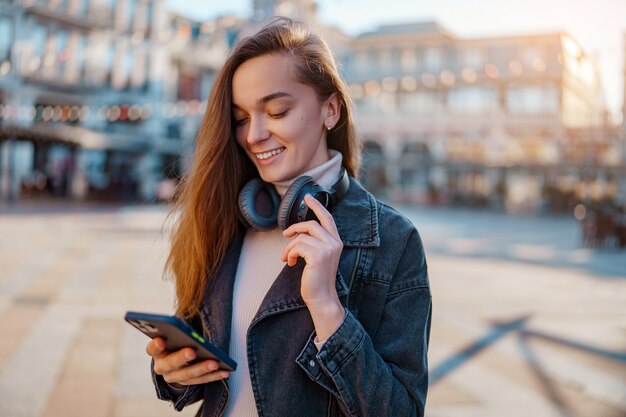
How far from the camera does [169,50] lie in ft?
103

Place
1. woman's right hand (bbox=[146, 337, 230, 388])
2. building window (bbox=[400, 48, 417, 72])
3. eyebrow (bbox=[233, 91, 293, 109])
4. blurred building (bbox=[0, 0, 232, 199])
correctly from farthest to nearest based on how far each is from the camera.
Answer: building window (bbox=[400, 48, 417, 72]) → blurred building (bbox=[0, 0, 232, 199]) → eyebrow (bbox=[233, 91, 293, 109]) → woman's right hand (bbox=[146, 337, 230, 388])

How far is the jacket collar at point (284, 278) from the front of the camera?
1.23m

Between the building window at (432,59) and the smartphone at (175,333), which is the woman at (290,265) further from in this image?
the building window at (432,59)

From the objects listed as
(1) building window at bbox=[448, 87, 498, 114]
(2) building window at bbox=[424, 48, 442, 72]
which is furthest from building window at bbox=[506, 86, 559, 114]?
(2) building window at bbox=[424, 48, 442, 72]

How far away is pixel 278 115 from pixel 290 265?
0.35 meters

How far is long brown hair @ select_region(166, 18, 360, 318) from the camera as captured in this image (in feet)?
4.23

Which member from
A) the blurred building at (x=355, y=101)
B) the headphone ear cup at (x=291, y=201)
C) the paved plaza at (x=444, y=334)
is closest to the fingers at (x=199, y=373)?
the headphone ear cup at (x=291, y=201)

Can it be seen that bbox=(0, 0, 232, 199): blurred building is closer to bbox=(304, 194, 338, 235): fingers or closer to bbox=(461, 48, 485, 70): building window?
bbox=(461, 48, 485, 70): building window

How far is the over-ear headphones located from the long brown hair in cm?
8

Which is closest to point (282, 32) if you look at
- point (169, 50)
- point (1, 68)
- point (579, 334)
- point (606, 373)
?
point (606, 373)

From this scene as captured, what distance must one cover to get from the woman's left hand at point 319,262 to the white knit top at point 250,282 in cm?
22

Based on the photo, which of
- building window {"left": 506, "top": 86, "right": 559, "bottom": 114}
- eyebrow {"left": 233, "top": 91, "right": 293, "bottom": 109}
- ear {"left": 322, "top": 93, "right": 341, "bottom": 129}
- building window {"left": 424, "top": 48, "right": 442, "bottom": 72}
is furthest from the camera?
building window {"left": 424, "top": 48, "right": 442, "bottom": 72}

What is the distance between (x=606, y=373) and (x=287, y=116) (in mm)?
3862

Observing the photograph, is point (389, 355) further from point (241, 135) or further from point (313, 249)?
point (241, 135)
